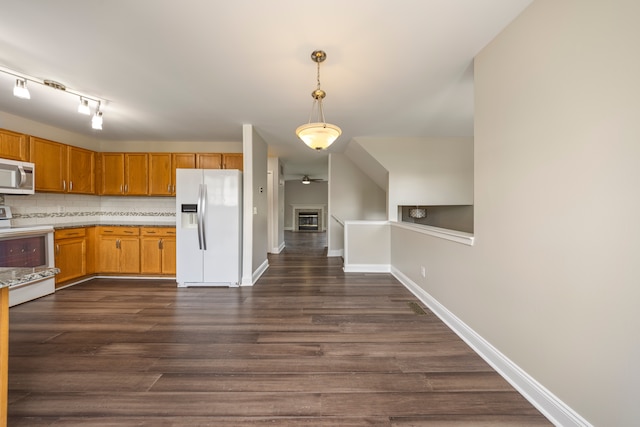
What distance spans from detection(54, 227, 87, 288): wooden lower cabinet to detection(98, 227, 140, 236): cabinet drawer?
24 centimetres

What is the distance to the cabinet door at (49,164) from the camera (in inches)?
136

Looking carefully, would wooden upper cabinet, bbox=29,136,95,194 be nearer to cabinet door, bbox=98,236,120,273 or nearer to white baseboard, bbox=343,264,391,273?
cabinet door, bbox=98,236,120,273

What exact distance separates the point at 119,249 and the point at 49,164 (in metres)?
1.54

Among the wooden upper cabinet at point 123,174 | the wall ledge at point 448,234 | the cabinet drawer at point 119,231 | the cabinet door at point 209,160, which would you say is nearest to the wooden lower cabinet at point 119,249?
the cabinet drawer at point 119,231

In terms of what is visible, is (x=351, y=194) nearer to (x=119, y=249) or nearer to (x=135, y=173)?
(x=135, y=173)

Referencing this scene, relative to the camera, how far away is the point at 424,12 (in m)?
1.65

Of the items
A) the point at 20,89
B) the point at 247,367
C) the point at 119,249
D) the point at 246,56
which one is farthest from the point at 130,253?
the point at 246,56

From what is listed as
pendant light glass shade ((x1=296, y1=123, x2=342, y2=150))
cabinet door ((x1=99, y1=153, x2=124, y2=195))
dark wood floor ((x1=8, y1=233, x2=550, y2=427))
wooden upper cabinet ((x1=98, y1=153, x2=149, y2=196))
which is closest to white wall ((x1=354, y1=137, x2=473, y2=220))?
dark wood floor ((x1=8, y1=233, x2=550, y2=427))

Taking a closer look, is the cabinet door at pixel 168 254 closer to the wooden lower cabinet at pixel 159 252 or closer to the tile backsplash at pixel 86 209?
the wooden lower cabinet at pixel 159 252

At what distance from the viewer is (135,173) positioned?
176 inches

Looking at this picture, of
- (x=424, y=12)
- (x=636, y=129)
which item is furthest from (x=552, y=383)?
(x=424, y=12)

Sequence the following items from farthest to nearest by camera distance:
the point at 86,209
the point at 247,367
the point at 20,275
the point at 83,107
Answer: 1. the point at 86,209
2. the point at 83,107
3. the point at 247,367
4. the point at 20,275

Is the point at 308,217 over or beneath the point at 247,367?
over

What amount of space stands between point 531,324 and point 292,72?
2646 millimetres
